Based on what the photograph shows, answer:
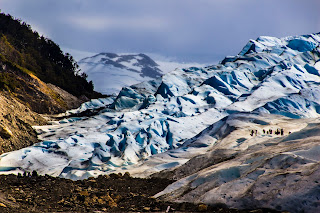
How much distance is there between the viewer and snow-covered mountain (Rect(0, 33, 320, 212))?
362 inches

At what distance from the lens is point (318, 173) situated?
8.17m

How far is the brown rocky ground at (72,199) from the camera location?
8.89 metres

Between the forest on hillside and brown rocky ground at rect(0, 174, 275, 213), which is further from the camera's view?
the forest on hillside

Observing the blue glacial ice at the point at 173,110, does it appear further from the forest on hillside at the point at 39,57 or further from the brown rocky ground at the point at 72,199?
the forest on hillside at the point at 39,57

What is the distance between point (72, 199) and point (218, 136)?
55.2ft

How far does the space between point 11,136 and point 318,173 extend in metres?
31.8

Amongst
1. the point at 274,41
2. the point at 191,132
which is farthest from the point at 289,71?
the point at 274,41

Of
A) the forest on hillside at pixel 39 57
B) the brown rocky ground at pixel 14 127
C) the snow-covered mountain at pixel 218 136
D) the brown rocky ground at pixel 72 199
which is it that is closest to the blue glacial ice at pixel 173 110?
the snow-covered mountain at pixel 218 136

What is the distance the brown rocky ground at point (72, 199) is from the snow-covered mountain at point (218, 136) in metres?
0.76

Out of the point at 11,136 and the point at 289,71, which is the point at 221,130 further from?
the point at 289,71

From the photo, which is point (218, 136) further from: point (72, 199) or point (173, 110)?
point (173, 110)

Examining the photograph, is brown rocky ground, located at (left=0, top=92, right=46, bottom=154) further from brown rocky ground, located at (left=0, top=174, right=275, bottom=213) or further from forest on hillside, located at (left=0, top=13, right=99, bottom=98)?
forest on hillside, located at (left=0, top=13, right=99, bottom=98)

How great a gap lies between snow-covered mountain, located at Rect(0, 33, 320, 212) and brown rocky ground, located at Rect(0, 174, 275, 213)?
763 mm

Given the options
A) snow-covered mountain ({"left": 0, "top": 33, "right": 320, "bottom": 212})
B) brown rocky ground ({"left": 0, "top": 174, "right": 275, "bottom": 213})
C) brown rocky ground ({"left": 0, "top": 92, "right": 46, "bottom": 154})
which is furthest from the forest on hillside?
brown rocky ground ({"left": 0, "top": 174, "right": 275, "bottom": 213})
